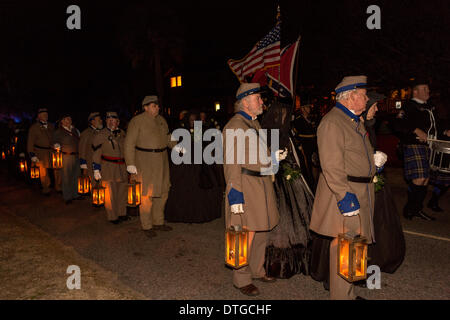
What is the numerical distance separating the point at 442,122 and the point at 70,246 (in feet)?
21.9

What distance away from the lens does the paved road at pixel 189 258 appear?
4.16m

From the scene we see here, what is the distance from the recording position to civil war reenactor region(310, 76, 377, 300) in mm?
3363

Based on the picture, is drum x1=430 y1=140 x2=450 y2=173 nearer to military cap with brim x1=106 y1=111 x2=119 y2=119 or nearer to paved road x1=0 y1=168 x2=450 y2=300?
paved road x1=0 y1=168 x2=450 y2=300

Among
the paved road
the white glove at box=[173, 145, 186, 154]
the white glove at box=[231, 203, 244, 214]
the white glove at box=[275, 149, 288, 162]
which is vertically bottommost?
the paved road

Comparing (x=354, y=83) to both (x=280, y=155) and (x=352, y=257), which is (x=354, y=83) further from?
(x=352, y=257)

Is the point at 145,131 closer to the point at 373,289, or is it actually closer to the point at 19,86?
the point at 373,289

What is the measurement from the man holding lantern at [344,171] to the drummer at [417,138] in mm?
3638

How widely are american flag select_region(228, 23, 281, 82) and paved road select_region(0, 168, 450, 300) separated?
2933 millimetres

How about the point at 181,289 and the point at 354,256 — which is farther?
the point at 181,289

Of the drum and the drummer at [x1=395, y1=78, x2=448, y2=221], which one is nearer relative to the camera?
the drum

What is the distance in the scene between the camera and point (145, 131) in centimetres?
634

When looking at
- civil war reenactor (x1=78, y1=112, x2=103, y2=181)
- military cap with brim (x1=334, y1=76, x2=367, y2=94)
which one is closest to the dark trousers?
civil war reenactor (x1=78, y1=112, x2=103, y2=181)

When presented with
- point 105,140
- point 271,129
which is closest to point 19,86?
point 105,140

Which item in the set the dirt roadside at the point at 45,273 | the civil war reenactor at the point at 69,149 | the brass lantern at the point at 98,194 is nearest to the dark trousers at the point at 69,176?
the civil war reenactor at the point at 69,149
